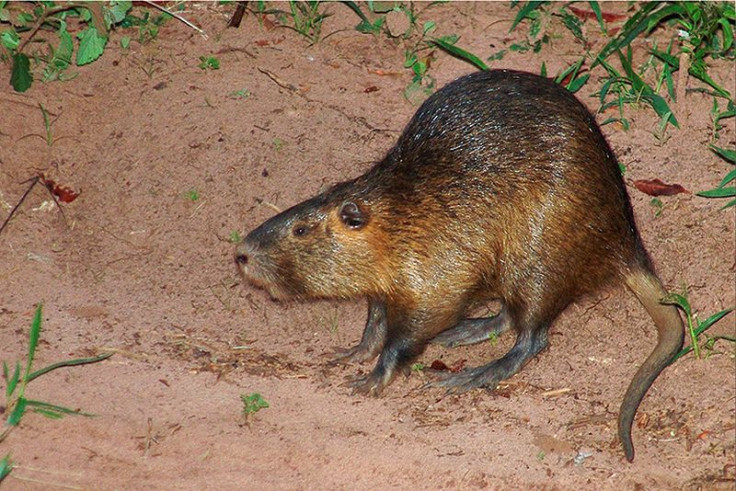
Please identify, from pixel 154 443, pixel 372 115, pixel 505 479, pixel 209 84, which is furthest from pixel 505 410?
pixel 209 84

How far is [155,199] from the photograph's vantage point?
6027 mm

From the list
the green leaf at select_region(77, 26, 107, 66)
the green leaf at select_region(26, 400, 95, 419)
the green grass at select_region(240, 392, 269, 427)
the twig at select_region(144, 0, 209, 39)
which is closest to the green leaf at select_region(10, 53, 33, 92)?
the green leaf at select_region(77, 26, 107, 66)

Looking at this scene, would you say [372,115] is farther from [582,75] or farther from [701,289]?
[701,289]

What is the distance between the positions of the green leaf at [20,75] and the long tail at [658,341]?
353 cm

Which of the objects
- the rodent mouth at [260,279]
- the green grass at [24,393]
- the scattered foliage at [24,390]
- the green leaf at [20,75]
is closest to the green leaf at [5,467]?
the green grass at [24,393]

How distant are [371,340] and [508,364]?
666mm

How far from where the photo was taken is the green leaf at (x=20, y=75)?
20.9ft

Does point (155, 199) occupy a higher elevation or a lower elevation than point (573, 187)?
lower

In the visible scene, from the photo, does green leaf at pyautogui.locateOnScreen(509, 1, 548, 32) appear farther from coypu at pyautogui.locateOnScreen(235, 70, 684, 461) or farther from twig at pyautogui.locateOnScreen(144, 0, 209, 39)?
twig at pyautogui.locateOnScreen(144, 0, 209, 39)

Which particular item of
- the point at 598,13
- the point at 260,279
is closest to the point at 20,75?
the point at 260,279

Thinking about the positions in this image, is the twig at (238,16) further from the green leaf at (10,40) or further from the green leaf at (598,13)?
the green leaf at (598,13)

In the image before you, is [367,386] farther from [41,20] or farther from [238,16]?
[41,20]

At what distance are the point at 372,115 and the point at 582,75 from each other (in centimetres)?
121

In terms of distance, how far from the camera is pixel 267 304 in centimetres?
555
